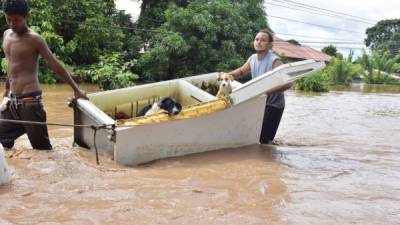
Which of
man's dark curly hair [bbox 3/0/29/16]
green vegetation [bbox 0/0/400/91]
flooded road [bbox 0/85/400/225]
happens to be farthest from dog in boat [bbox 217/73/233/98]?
green vegetation [bbox 0/0/400/91]

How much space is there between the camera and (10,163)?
4309 mm

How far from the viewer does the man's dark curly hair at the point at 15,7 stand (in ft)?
13.1

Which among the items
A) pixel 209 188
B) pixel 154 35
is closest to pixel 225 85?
pixel 209 188

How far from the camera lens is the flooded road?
3.24m

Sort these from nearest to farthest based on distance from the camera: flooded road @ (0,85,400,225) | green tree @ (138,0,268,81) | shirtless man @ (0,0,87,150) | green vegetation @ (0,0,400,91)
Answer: flooded road @ (0,85,400,225) < shirtless man @ (0,0,87,150) < green vegetation @ (0,0,400,91) < green tree @ (138,0,268,81)

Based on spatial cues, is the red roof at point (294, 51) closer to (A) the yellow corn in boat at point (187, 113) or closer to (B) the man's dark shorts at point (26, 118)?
(A) the yellow corn in boat at point (187, 113)

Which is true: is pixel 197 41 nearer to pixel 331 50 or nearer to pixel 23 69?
pixel 23 69

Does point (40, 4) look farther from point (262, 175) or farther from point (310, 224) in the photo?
point (310, 224)

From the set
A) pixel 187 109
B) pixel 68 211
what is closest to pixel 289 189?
pixel 187 109

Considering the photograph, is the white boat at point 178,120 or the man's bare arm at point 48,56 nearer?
the man's bare arm at point 48,56

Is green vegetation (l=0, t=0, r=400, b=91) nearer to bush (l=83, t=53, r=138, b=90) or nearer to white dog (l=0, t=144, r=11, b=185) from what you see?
bush (l=83, t=53, r=138, b=90)

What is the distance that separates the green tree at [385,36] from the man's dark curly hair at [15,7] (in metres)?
47.3

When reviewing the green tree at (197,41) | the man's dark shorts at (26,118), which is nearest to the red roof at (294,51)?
the green tree at (197,41)

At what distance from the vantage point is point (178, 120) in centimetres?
489
